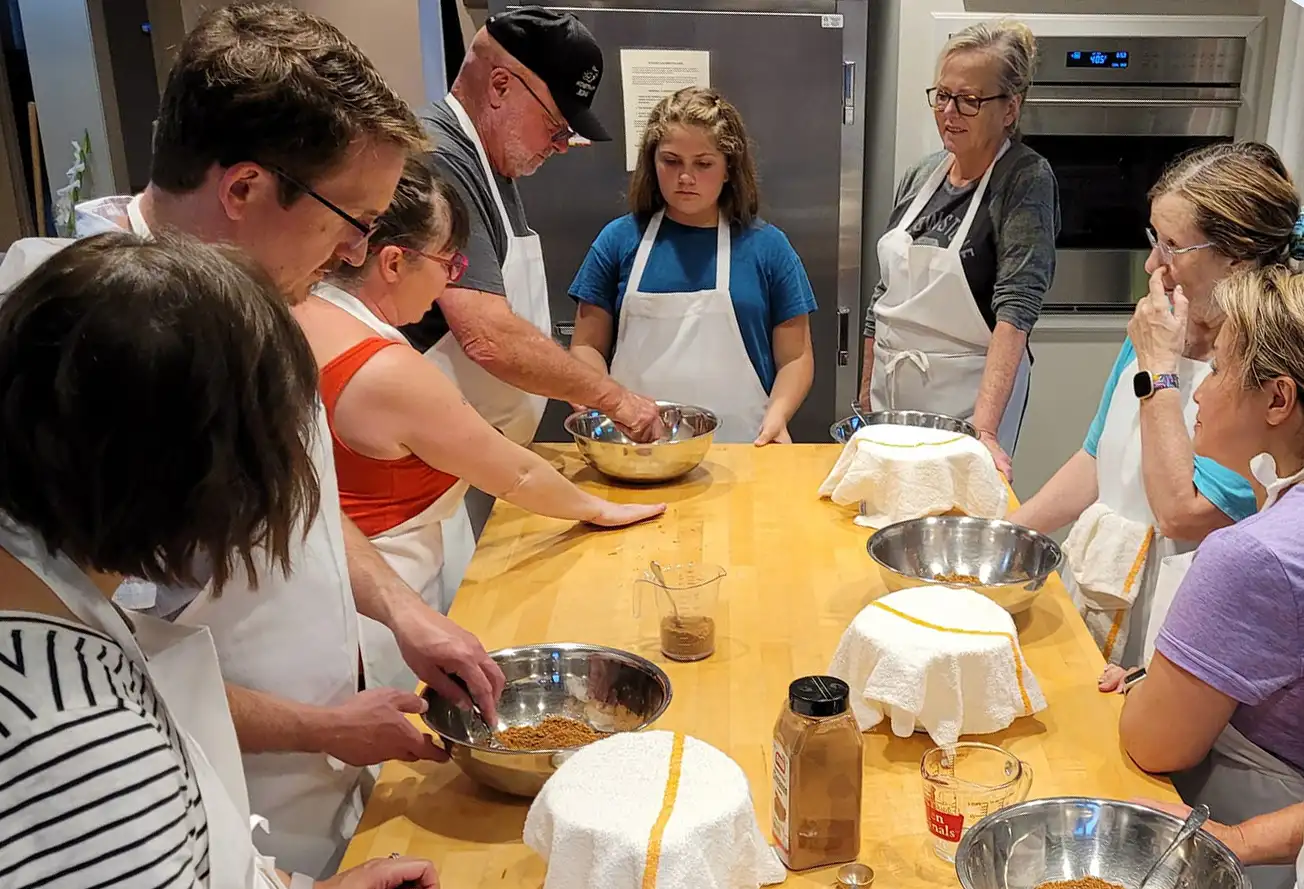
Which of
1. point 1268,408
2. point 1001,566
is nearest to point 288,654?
point 1001,566

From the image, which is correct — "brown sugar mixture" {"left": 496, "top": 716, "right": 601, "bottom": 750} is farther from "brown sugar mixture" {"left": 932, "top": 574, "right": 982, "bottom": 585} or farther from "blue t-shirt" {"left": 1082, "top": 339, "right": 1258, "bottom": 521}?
"blue t-shirt" {"left": 1082, "top": 339, "right": 1258, "bottom": 521}

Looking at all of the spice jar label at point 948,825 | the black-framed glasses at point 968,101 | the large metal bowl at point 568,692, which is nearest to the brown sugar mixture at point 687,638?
the large metal bowl at point 568,692

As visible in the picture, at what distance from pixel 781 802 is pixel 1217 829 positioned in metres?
0.48

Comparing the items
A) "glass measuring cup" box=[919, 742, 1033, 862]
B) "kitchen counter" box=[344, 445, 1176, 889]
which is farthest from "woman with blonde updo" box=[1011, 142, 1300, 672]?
"glass measuring cup" box=[919, 742, 1033, 862]

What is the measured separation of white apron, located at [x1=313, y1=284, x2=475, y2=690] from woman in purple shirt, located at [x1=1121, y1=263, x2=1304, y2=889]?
103cm

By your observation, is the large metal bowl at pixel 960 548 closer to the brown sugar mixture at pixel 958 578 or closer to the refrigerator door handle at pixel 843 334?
the brown sugar mixture at pixel 958 578

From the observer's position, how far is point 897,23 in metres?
3.29

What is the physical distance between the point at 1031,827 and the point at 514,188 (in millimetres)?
1867

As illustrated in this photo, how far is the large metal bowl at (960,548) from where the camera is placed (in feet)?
5.66

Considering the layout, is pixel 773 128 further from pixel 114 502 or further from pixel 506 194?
pixel 114 502

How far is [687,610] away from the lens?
157cm

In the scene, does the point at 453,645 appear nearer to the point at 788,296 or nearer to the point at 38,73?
the point at 788,296

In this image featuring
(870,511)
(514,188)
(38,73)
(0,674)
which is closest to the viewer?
(0,674)

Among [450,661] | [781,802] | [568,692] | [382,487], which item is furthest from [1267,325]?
[382,487]
